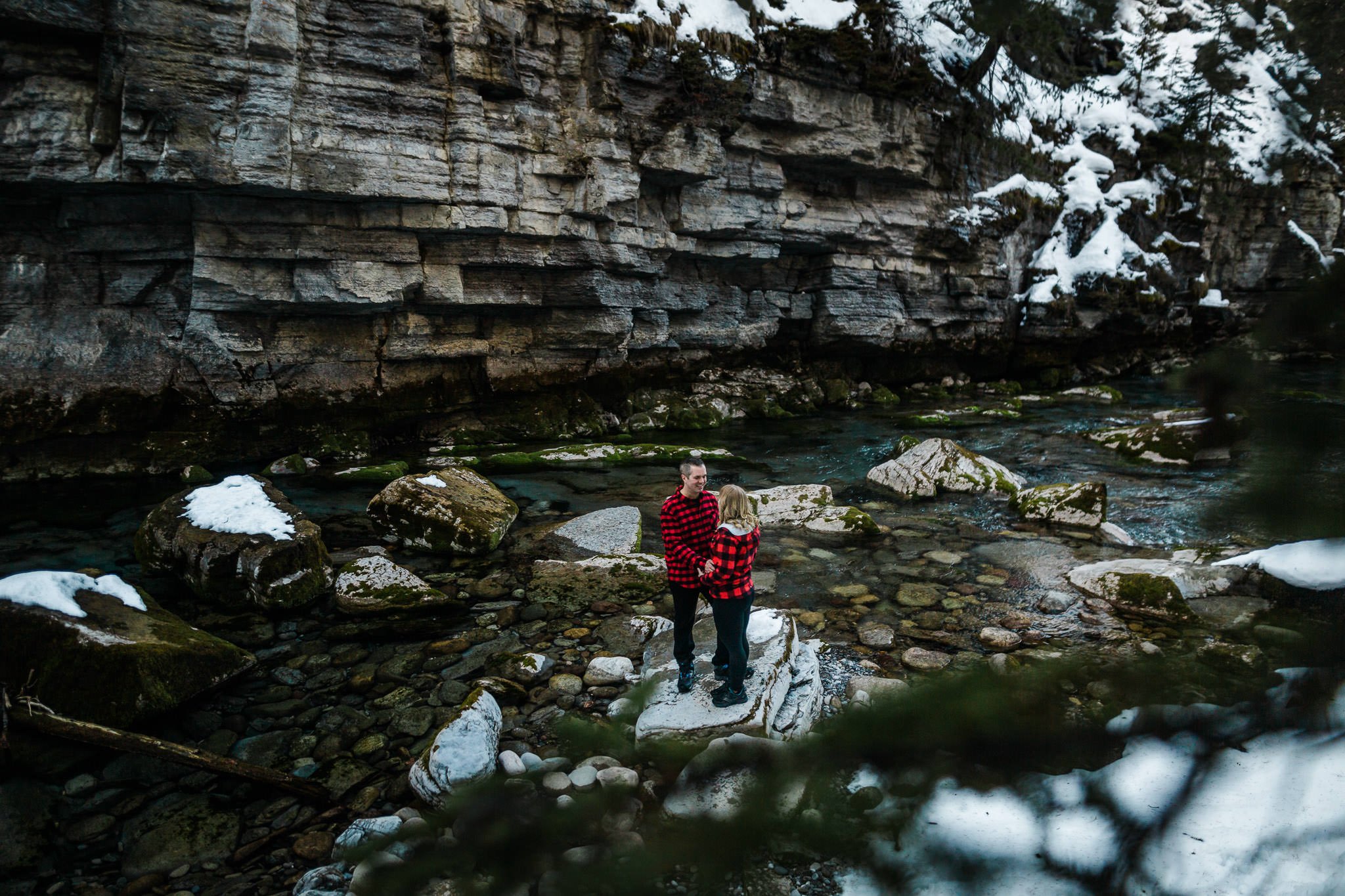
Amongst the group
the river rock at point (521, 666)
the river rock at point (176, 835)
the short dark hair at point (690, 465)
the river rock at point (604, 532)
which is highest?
the short dark hair at point (690, 465)

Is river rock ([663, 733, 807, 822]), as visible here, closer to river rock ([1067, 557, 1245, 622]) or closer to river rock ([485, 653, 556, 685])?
river rock ([485, 653, 556, 685])

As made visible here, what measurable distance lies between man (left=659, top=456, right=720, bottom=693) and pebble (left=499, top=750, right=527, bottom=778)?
1127mm

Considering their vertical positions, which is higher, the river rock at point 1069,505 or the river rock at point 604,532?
the river rock at point 1069,505

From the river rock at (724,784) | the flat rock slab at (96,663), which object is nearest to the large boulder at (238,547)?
the flat rock slab at (96,663)

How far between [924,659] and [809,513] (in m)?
4.18

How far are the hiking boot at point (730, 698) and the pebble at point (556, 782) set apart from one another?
235 centimetres

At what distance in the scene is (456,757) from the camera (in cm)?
405

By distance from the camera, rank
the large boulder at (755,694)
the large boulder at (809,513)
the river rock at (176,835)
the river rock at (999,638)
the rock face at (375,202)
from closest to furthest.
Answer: the river rock at (176,835) → the large boulder at (755,694) → the river rock at (999,638) → the large boulder at (809,513) → the rock face at (375,202)

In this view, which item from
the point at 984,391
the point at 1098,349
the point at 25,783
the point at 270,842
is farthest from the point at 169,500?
the point at 1098,349

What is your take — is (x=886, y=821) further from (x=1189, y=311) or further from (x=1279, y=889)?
(x=1189, y=311)

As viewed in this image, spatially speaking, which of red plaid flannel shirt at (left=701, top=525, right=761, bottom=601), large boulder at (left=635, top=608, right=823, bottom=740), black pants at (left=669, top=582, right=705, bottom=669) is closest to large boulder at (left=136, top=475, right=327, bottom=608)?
large boulder at (left=635, top=608, right=823, bottom=740)

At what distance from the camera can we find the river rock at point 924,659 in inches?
216

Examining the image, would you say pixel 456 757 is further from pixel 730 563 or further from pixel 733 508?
pixel 733 508

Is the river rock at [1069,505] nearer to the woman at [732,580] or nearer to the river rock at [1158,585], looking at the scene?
the river rock at [1158,585]
